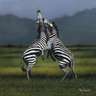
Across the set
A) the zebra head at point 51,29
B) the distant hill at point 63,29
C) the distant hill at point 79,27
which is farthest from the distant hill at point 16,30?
the distant hill at point 79,27

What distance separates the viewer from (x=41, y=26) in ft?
55.2

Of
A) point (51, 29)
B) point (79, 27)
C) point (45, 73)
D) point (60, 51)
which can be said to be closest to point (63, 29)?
point (51, 29)

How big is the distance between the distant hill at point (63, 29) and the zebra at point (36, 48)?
8.2 inches

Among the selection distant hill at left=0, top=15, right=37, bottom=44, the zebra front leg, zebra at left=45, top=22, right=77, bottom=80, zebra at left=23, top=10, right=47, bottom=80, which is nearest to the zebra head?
zebra at left=45, top=22, right=77, bottom=80

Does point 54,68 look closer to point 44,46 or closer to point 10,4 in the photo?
point 44,46

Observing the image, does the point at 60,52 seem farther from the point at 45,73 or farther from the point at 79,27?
the point at 79,27

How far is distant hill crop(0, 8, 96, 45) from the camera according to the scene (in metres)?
16.7

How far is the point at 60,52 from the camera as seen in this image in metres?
17.0

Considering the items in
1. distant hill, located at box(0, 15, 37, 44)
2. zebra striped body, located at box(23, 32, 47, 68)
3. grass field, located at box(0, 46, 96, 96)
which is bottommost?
grass field, located at box(0, 46, 96, 96)

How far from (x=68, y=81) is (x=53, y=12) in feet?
7.68

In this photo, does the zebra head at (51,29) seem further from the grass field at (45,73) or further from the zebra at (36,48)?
the grass field at (45,73)

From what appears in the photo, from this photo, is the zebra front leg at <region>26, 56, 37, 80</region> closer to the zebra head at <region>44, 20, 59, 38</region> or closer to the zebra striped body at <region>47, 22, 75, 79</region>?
the zebra striped body at <region>47, 22, 75, 79</region>

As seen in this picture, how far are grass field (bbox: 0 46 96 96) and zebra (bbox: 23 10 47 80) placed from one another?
221 millimetres

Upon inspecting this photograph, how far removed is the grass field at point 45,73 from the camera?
1541 centimetres
